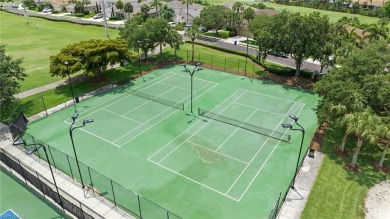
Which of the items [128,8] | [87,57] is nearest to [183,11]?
[128,8]

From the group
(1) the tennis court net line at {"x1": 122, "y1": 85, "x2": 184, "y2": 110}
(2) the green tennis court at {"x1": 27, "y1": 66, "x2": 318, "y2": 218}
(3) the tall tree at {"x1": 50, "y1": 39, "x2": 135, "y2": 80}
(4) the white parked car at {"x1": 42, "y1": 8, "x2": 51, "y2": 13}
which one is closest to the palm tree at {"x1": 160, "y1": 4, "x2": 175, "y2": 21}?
(3) the tall tree at {"x1": 50, "y1": 39, "x2": 135, "y2": 80}

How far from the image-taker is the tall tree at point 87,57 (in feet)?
121

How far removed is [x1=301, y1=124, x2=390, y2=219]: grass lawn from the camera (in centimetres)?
2035

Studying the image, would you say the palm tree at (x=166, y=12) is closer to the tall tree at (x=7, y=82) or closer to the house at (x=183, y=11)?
the house at (x=183, y=11)

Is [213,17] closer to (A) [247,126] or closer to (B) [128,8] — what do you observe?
(B) [128,8]

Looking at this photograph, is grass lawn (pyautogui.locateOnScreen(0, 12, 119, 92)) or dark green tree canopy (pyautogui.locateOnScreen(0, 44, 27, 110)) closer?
dark green tree canopy (pyautogui.locateOnScreen(0, 44, 27, 110))

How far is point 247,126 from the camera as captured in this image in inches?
1211

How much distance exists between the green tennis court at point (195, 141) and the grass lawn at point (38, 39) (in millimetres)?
16093

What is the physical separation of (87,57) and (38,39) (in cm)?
3969

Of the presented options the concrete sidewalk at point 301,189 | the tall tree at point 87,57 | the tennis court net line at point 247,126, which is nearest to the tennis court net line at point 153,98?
the tennis court net line at point 247,126

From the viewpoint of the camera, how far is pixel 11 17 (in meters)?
99.4

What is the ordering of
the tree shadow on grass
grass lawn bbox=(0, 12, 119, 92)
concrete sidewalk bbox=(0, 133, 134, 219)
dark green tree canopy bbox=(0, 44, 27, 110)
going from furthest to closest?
grass lawn bbox=(0, 12, 119, 92) < dark green tree canopy bbox=(0, 44, 27, 110) < the tree shadow on grass < concrete sidewalk bbox=(0, 133, 134, 219)

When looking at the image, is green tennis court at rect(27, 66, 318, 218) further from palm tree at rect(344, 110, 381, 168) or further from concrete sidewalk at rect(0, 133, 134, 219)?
palm tree at rect(344, 110, 381, 168)

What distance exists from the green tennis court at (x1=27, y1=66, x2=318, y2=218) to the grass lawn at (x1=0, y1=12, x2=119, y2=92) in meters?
16.1
